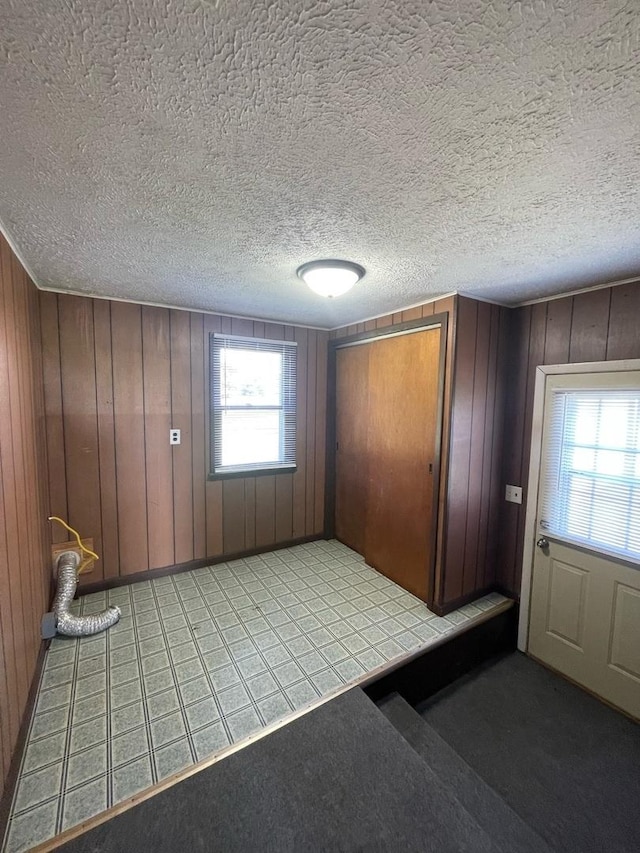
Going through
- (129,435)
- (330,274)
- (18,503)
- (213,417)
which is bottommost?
(18,503)

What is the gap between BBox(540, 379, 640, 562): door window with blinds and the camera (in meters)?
2.09

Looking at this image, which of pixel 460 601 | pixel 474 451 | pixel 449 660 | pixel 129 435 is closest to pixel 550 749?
pixel 449 660

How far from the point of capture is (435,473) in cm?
257

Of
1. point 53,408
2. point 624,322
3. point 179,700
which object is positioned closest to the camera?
point 179,700

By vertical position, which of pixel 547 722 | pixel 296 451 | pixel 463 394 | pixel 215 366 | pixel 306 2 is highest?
pixel 306 2

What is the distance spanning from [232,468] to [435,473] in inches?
74.2

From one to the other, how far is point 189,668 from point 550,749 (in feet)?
6.70

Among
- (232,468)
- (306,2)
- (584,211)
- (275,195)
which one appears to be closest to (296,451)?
(232,468)

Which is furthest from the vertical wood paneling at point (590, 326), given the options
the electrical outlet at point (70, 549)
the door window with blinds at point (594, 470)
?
the electrical outlet at point (70, 549)

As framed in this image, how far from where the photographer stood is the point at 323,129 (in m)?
0.96

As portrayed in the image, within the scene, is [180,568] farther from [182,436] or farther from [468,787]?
[468,787]

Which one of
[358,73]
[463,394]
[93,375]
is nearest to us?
[358,73]

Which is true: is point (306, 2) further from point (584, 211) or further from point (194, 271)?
point (194, 271)

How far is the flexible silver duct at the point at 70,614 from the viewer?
7.20ft
